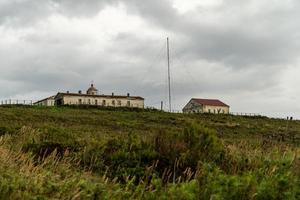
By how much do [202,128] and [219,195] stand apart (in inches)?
337

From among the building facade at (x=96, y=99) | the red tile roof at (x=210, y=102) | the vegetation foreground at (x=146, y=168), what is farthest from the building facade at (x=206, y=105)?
the vegetation foreground at (x=146, y=168)

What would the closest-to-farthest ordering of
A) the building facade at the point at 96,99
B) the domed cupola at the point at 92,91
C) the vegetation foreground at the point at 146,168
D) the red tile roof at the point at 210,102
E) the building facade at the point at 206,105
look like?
the vegetation foreground at the point at 146,168 < the building facade at the point at 96,99 < the domed cupola at the point at 92,91 < the building facade at the point at 206,105 < the red tile roof at the point at 210,102

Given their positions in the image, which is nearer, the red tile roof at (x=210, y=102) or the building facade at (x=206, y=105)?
the building facade at (x=206, y=105)

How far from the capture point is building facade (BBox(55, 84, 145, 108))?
11538 centimetres

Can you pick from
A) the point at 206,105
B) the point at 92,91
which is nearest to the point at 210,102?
the point at 206,105

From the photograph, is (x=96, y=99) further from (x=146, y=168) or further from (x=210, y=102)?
(x=146, y=168)

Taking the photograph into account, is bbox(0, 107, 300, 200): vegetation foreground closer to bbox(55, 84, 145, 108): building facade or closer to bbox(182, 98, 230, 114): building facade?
bbox(55, 84, 145, 108): building facade

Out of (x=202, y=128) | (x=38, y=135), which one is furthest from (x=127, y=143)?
(x=38, y=135)

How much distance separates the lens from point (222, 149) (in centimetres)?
1498

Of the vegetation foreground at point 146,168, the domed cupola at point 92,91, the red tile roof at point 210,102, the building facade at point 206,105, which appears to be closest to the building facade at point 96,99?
the domed cupola at point 92,91

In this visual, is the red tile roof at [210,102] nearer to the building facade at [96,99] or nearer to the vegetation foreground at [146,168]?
the building facade at [96,99]

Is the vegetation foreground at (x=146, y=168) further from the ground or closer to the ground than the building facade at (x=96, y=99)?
closer to the ground

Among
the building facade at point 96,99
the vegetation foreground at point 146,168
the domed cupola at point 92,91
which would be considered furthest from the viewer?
the domed cupola at point 92,91

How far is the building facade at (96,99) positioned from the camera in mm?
115375
